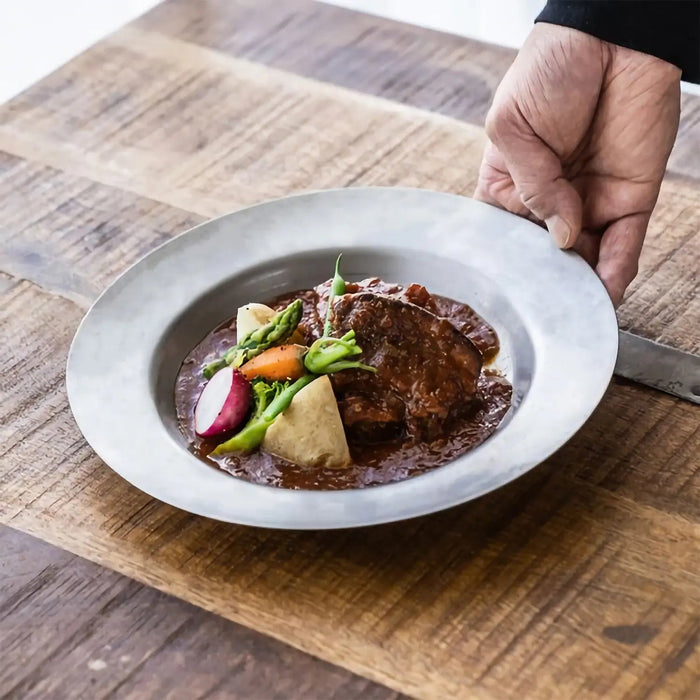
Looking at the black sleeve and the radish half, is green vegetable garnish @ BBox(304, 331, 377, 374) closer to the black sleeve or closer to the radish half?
the radish half

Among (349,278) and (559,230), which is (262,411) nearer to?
(349,278)

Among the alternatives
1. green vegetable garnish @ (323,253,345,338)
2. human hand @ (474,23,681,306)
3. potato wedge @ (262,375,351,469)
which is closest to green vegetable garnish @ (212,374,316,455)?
potato wedge @ (262,375,351,469)

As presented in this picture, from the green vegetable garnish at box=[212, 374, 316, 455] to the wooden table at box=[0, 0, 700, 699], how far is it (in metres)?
0.13

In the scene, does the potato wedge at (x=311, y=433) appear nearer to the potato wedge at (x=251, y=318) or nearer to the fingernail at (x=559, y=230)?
the potato wedge at (x=251, y=318)

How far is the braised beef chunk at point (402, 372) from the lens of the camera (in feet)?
5.81

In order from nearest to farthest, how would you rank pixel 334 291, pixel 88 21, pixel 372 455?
pixel 372 455 → pixel 334 291 → pixel 88 21

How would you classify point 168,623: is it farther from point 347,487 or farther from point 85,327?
point 85,327

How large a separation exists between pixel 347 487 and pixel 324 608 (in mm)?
198

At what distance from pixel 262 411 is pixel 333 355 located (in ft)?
0.48

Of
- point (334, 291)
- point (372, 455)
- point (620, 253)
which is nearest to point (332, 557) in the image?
point (372, 455)

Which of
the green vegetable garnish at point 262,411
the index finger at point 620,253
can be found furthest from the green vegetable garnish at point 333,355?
the index finger at point 620,253

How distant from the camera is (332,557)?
1.66m

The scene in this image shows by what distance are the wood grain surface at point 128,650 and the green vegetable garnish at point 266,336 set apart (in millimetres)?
419

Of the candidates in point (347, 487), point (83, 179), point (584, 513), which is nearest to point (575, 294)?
point (584, 513)
